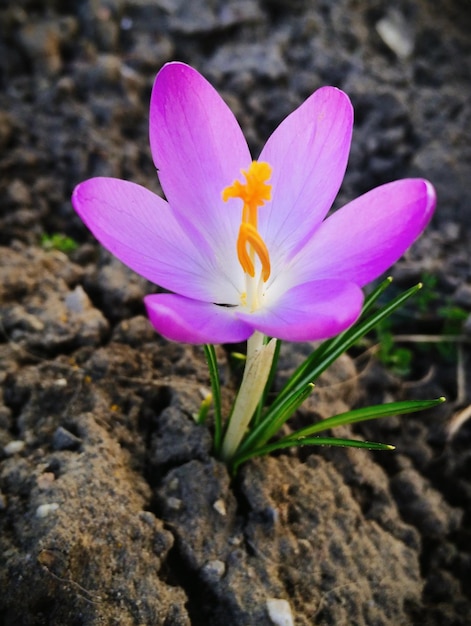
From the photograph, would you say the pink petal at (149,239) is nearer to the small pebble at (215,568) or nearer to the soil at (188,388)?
the soil at (188,388)

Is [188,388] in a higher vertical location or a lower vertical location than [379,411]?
A: lower

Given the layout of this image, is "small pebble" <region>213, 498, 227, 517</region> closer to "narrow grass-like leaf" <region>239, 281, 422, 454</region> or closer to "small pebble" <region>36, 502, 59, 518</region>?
"narrow grass-like leaf" <region>239, 281, 422, 454</region>

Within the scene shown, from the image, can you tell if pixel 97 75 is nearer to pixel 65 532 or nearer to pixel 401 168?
pixel 401 168

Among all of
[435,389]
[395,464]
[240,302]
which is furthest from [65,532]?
[435,389]

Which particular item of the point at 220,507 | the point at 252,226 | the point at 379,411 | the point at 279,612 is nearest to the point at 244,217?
the point at 252,226

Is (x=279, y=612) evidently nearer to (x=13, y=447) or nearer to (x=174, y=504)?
(x=174, y=504)

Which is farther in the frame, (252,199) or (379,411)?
(379,411)
